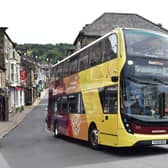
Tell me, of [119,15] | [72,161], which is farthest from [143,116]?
[119,15]

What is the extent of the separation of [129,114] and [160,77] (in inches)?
61.5

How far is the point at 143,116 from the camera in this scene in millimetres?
14875

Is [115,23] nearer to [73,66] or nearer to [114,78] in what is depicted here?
[73,66]

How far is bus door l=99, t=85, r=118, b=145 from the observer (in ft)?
49.7

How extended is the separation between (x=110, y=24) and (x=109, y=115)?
53642 mm

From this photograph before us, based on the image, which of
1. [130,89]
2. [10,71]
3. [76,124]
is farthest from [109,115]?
[10,71]

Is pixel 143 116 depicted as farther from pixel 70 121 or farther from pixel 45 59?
pixel 45 59

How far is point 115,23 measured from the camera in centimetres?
6894

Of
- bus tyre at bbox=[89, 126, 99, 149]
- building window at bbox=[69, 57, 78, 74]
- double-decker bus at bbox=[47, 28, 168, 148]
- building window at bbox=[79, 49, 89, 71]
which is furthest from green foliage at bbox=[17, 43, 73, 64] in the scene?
double-decker bus at bbox=[47, 28, 168, 148]

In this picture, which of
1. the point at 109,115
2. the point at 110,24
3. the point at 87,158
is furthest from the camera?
the point at 110,24

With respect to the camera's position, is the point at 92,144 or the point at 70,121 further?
the point at 70,121

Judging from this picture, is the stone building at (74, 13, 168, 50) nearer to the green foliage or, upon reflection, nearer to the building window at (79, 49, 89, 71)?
the building window at (79, 49, 89, 71)

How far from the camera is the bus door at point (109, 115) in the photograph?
596 inches

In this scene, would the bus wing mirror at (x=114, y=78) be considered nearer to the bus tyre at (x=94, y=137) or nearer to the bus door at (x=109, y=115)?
the bus door at (x=109, y=115)
